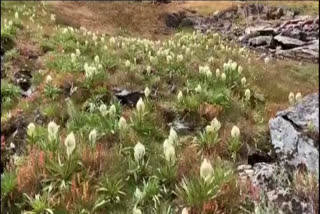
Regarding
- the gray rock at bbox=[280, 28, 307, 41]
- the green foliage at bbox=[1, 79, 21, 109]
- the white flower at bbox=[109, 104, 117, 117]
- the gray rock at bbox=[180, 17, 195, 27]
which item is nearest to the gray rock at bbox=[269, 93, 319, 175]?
the white flower at bbox=[109, 104, 117, 117]

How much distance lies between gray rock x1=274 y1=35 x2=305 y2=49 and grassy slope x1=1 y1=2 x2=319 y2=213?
6.99 metres

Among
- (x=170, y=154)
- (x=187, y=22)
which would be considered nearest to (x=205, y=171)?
(x=170, y=154)

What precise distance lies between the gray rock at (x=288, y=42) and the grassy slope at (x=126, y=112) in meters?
6.99

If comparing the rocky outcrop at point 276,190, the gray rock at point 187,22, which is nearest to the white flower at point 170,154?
the rocky outcrop at point 276,190

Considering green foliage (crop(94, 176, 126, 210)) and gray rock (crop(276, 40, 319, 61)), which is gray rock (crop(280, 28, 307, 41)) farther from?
green foliage (crop(94, 176, 126, 210))

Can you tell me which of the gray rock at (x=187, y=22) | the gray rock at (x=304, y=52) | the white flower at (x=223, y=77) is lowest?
the gray rock at (x=187, y=22)

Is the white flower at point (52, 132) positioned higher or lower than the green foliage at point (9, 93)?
higher

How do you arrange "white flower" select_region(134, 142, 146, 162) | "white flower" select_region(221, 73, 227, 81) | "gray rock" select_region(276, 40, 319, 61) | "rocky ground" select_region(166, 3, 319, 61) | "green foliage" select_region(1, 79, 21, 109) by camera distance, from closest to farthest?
"white flower" select_region(134, 142, 146, 162)
"white flower" select_region(221, 73, 227, 81)
"green foliage" select_region(1, 79, 21, 109)
"gray rock" select_region(276, 40, 319, 61)
"rocky ground" select_region(166, 3, 319, 61)

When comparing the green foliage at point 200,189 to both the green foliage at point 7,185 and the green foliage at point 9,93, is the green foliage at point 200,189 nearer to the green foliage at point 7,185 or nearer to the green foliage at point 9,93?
the green foliage at point 7,185

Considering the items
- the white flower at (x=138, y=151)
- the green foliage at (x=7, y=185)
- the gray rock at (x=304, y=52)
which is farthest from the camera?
the gray rock at (x=304, y=52)

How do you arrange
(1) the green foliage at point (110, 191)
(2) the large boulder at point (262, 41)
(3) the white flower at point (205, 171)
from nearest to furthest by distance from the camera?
(3) the white flower at point (205, 171)
(1) the green foliage at point (110, 191)
(2) the large boulder at point (262, 41)

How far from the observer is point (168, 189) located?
25.0ft

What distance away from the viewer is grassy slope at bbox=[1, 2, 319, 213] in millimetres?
7562

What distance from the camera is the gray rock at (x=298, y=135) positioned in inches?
327
